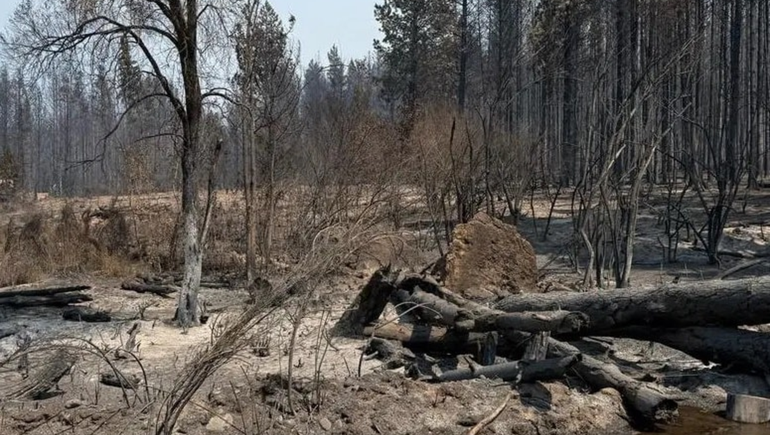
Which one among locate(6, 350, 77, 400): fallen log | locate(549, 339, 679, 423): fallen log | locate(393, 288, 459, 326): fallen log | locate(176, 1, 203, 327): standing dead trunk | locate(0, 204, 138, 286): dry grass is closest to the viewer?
locate(6, 350, 77, 400): fallen log

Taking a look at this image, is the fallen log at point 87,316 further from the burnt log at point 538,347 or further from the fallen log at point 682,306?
the fallen log at point 682,306

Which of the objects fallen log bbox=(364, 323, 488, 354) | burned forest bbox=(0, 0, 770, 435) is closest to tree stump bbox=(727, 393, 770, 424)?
burned forest bbox=(0, 0, 770, 435)

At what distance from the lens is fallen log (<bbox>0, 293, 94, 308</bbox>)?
1161cm

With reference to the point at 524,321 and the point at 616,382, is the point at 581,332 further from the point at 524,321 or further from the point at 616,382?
the point at 524,321

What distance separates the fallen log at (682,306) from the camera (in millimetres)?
7602

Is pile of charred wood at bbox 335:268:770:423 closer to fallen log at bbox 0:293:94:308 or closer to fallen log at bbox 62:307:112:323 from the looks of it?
fallen log at bbox 62:307:112:323

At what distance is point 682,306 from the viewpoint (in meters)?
7.76

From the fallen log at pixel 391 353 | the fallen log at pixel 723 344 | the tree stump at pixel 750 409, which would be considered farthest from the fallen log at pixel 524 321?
the tree stump at pixel 750 409

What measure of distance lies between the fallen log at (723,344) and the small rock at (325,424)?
3694 millimetres

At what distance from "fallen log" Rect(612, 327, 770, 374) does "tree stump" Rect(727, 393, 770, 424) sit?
73cm

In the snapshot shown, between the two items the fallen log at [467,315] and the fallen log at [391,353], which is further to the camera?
→ the fallen log at [391,353]

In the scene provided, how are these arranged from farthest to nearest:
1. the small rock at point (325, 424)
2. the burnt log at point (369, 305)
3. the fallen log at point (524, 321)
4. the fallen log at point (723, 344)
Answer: the burnt log at point (369, 305)
the fallen log at point (723, 344)
the fallen log at point (524, 321)
the small rock at point (325, 424)

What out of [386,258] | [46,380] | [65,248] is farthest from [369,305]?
[65,248]

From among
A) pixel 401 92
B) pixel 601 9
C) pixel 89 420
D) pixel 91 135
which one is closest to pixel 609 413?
pixel 89 420
